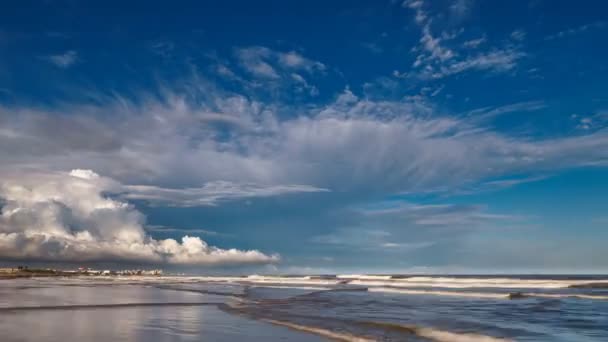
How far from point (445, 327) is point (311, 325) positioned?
6100 millimetres

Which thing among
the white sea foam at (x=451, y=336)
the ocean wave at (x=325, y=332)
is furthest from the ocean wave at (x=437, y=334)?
the ocean wave at (x=325, y=332)

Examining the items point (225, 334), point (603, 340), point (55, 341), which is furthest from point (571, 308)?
point (55, 341)

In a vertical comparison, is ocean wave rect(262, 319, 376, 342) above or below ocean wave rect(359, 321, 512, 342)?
below

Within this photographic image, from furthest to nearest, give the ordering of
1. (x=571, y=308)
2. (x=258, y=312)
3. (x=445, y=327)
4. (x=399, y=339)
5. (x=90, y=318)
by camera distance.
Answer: (x=571, y=308), (x=258, y=312), (x=90, y=318), (x=445, y=327), (x=399, y=339)

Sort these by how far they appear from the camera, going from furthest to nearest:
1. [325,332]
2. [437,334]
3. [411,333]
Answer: [325,332], [411,333], [437,334]

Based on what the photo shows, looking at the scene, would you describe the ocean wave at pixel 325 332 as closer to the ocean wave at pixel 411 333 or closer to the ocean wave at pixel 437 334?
the ocean wave at pixel 411 333

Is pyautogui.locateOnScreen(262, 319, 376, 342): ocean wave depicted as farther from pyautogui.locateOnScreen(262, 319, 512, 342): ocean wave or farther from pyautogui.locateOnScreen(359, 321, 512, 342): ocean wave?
pyautogui.locateOnScreen(359, 321, 512, 342): ocean wave

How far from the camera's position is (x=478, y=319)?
24.3 m

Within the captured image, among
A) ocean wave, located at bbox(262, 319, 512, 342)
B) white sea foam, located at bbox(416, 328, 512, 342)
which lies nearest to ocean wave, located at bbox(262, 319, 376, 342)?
ocean wave, located at bbox(262, 319, 512, 342)

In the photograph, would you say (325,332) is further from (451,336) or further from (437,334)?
(451,336)

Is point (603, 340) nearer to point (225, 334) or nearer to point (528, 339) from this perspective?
point (528, 339)

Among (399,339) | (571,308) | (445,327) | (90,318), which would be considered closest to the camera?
(399,339)

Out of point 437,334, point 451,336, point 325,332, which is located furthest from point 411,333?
point 325,332

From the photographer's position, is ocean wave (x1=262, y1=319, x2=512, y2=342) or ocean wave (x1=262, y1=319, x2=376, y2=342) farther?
Answer: ocean wave (x1=262, y1=319, x2=512, y2=342)
